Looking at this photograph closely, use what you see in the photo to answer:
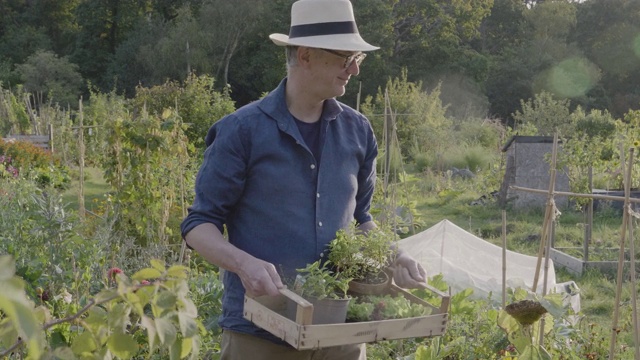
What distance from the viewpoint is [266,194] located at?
2266 millimetres

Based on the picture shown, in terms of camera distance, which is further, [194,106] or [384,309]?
[194,106]

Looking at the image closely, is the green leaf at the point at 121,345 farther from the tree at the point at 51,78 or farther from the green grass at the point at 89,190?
the tree at the point at 51,78

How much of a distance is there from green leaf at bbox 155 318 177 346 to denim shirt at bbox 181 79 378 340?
1136mm

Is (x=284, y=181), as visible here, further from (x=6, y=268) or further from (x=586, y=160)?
(x=586, y=160)

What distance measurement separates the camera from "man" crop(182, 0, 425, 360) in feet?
7.35

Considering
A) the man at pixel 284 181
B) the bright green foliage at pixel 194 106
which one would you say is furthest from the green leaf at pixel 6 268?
the bright green foliage at pixel 194 106

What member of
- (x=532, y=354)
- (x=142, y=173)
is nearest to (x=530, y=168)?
(x=142, y=173)

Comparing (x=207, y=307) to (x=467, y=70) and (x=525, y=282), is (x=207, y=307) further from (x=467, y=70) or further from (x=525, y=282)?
(x=467, y=70)

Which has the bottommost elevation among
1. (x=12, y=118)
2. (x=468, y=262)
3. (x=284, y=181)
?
(x=12, y=118)

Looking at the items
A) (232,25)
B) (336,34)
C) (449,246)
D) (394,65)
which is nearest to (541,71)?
(394,65)

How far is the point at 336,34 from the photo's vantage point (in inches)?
91.1

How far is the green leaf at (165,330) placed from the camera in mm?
1070

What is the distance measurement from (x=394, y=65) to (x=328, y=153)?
84.7ft

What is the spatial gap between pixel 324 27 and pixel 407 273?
2.24 feet
